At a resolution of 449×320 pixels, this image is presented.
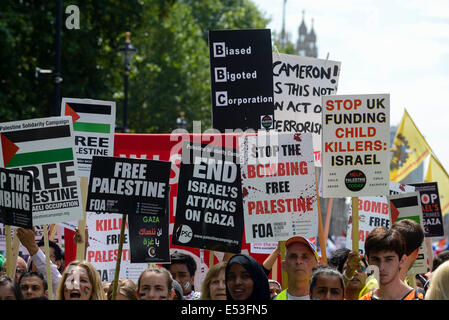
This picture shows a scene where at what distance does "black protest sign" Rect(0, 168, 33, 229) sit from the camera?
266 inches

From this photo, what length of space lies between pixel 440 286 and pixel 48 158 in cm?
368

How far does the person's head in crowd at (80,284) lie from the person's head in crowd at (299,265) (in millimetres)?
1364

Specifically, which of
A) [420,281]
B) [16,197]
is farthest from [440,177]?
[16,197]

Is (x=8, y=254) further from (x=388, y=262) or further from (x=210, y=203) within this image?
(x=388, y=262)

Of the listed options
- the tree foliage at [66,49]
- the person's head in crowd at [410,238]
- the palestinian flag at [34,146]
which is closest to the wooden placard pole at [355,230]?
the person's head in crowd at [410,238]

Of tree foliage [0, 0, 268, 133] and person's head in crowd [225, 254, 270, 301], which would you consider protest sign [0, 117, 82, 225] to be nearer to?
person's head in crowd [225, 254, 270, 301]

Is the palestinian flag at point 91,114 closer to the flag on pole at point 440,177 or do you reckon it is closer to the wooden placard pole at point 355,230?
the wooden placard pole at point 355,230

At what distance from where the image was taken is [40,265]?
7277 mm

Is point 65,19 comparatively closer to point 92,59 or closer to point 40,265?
point 92,59

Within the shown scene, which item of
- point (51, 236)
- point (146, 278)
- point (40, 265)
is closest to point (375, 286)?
point (146, 278)

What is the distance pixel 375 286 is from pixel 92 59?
61.6 feet

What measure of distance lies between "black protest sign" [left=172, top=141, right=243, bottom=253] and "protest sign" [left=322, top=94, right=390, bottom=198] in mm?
790

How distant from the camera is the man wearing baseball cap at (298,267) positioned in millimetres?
6441

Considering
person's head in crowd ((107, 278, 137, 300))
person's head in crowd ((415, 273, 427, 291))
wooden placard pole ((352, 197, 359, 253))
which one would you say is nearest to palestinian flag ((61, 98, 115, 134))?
person's head in crowd ((107, 278, 137, 300))
